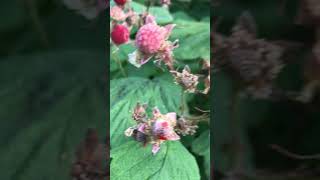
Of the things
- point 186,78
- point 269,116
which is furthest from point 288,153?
point 186,78

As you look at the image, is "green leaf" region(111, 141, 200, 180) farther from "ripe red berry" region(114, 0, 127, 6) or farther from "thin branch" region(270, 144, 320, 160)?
"ripe red berry" region(114, 0, 127, 6)

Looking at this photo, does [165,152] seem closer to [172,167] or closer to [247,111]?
[172,167]

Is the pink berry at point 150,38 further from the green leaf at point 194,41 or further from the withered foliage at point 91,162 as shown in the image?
the withered foliage at point 91,162

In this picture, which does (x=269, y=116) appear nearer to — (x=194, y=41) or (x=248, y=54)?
(x=248, y=54)

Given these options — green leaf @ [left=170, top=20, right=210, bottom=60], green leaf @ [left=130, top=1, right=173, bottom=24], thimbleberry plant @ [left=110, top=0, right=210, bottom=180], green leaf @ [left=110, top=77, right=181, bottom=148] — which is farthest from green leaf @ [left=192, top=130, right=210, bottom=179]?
green leaf @ [left=130, top=1, right=173, bottom=24]

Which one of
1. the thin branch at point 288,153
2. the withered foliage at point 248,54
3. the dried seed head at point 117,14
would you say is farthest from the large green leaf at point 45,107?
the thin branch at point 288,153

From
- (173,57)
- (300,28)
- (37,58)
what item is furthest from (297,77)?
(37,58)
